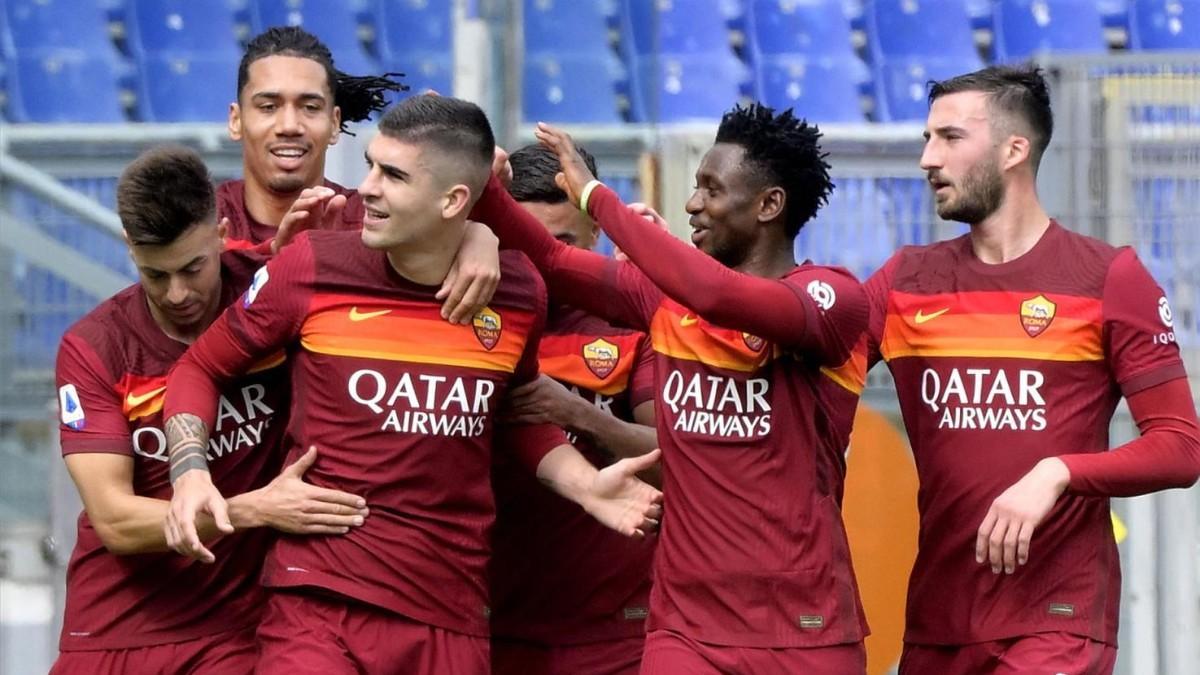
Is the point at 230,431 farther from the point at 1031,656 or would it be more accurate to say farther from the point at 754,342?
the point at 1031,656

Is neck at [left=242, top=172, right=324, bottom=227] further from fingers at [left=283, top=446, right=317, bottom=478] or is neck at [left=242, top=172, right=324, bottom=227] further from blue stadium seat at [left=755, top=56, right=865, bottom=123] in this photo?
blue stadium seat at [left=755, top=56, right=865, bottom=123]

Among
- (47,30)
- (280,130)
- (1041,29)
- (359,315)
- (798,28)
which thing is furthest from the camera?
(1041,29)

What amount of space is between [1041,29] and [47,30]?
4833mm

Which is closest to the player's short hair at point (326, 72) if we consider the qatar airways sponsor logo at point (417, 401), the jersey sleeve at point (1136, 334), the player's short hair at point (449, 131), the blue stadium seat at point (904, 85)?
the player's short hair at point (449, 131)

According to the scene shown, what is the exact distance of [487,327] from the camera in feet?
13.5

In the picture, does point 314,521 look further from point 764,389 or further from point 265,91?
point 265,91

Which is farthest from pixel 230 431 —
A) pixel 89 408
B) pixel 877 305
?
pixel 877 305

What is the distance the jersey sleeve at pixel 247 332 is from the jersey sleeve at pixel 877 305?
1326mm

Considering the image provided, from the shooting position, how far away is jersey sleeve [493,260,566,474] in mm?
4262

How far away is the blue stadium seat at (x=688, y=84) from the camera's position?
9.20 metres

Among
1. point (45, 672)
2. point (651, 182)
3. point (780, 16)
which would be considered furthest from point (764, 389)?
point (780, 16)

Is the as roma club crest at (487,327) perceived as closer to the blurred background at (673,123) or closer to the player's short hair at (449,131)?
the player's short hair at (449,131)

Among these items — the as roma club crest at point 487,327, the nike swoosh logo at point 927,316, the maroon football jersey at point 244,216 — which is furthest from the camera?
the maroon football jersey at point 244,216

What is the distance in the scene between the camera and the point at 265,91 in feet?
15.5
